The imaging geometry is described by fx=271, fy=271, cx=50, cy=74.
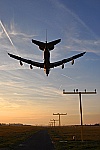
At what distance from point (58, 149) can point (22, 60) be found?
13183 millimetres

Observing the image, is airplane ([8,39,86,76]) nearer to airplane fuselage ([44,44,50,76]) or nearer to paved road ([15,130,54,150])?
airplane fuselage ([44,44,50,76])

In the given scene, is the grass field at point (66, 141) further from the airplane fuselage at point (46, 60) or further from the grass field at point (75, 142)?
the airplane fuselage at point (46, 60)

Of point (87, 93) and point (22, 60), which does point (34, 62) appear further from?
point (87, 93)

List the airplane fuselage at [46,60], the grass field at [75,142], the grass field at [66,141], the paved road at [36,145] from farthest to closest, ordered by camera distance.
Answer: the grass field at [66,141] < the airplane fuselage at [46,60] < the grass field at [75,142] < the paved road at [36,145]

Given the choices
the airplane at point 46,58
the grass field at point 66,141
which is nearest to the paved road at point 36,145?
the grass field at point 66,141

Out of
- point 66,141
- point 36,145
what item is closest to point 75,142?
point 66,141

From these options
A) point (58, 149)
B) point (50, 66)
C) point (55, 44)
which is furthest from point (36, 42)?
point (58, 149)

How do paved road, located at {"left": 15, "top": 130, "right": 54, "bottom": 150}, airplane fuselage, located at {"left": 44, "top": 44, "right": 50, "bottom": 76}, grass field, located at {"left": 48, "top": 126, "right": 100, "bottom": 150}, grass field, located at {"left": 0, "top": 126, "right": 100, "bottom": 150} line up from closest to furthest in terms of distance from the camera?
paved road, located at {"left": 15, "top": 130, "right": 54, "bottom": 150}
grass field, located at {"left": 48, "top": 126, "right": 100, "bottom": 150}
airplane fuselage, located at {"left": 44, "top": 44, "right": 50, "bottom": 76}
grass field, located at {"left": 0, "top": 126, "right": 100, "bottom": 150}

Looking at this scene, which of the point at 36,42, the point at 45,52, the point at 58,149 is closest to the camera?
the point at 58,149

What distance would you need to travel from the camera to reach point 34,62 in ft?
125

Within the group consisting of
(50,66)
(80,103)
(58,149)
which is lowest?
(58,149)

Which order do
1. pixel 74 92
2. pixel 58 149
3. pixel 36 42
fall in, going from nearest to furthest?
pixel 58 149 → pixel 36 42 → pixel 74 92

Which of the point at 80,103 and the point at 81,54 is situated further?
the point at 80,103

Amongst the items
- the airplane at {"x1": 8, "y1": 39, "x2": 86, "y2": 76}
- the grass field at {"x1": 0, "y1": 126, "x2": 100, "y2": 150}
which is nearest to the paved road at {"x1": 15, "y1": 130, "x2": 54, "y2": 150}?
the grass field at {"x1": 0, "y1": 126, "x2": 100, "y2": 150}
